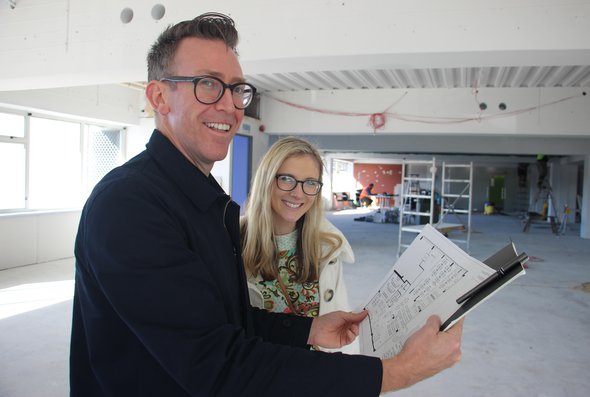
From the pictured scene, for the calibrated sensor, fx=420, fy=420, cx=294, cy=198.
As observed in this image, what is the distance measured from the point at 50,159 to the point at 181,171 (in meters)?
7.21

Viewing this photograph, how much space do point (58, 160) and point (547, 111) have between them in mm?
8465

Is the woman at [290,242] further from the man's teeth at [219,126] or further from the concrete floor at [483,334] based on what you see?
the concrete floor at [483,334]

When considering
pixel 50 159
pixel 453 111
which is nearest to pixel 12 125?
pixel 50 159

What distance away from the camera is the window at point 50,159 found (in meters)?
6.32

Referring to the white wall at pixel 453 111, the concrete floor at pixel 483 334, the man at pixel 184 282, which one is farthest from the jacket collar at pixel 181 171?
the white wall at pixel 453 111

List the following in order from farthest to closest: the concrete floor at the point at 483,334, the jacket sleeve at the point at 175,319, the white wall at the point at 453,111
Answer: the white wall at the point at 453,111, the concrete floor at the point at 483,334, the jacket sleeve at the point at 175,319

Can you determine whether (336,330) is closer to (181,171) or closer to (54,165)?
(181,171)

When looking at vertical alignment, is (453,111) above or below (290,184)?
above

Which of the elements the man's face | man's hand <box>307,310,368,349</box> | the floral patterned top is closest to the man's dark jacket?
the man's face

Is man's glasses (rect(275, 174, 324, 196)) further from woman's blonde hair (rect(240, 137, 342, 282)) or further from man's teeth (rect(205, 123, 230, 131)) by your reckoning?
man's teeth (rect(205, 123, 230, 131))

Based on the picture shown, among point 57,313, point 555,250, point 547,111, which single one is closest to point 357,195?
point 555,250

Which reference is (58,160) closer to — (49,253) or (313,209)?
(49,253)

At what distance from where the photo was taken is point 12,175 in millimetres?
6359

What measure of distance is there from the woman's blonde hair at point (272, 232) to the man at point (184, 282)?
2.29 feet
